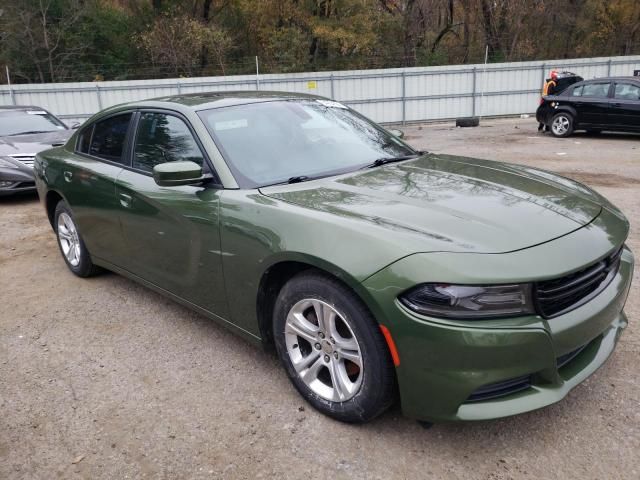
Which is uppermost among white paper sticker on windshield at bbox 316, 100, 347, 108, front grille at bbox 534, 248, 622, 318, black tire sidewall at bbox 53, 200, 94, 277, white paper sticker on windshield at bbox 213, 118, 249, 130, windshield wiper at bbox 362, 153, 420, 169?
white paper sticker on windshield at bbox 316, 100, 347, 108

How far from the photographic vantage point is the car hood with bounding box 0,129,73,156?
833 cm

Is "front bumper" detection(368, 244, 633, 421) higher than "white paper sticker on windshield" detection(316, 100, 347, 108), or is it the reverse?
"white paper sticker on windshield" detection(316, 100, 347, 108)

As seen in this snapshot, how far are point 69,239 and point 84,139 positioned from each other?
3.09 feet

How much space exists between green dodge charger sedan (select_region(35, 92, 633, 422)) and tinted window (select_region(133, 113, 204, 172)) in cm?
2

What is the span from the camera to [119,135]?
4.10 metres

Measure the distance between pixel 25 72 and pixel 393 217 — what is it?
91.4 ft

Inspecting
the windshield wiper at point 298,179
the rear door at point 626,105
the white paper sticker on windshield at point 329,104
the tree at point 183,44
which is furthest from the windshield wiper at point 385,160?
the tree at point 183,44

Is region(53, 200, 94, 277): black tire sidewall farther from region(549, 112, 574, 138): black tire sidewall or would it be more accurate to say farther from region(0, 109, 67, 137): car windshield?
region(549, 112, 574, 138): black tire sidewall

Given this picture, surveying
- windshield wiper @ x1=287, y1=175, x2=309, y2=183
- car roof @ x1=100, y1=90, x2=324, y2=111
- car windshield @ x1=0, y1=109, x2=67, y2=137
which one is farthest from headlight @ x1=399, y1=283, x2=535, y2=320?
car windshield @ x1=0, y1=109, x2=67, y2=137

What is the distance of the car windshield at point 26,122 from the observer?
9203 millimetres

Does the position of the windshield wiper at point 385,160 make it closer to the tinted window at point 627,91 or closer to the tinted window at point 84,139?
the tinted window at point 84,139

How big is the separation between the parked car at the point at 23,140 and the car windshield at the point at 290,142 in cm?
603

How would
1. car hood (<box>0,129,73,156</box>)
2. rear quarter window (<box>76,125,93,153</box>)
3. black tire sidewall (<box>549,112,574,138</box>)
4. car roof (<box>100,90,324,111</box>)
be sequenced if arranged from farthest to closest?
black tire sidewall (<box>549,112,574,138</box>), car hood (<box>0,129,73,156</box>), rear quarter window (<box>76,125,93,153</box>), car roof (<box>100,90,324,111</box>)

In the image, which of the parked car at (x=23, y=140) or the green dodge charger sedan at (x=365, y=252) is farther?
the parked car at (x=23, y=140)
